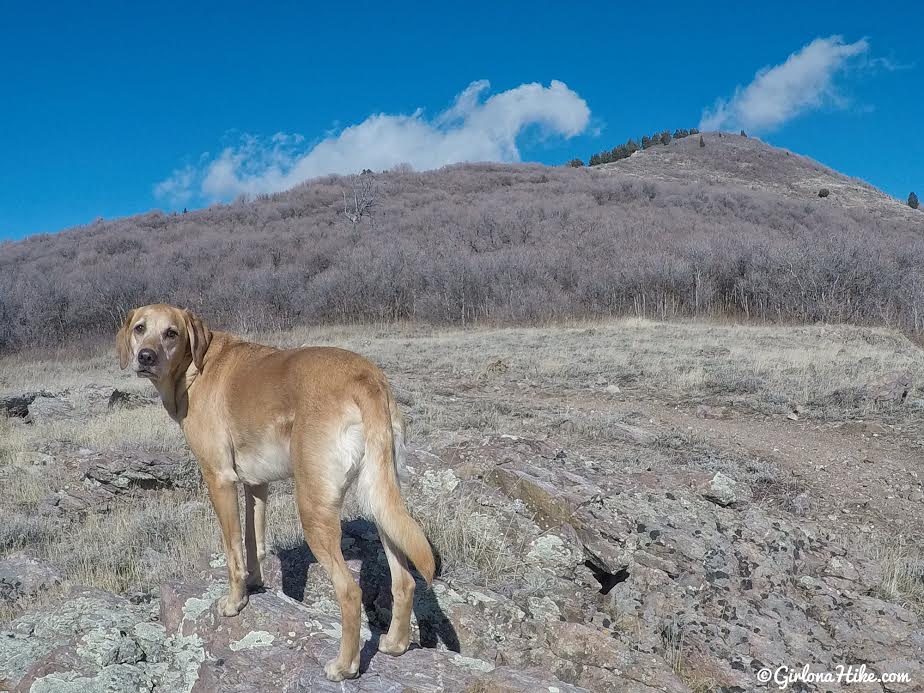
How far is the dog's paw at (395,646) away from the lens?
2.81 meters

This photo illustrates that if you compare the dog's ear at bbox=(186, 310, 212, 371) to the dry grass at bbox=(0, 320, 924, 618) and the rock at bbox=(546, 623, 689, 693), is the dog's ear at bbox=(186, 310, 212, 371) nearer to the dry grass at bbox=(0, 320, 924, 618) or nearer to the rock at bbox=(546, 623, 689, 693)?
the dry grass at bbox=(0, 320, 924, 618)

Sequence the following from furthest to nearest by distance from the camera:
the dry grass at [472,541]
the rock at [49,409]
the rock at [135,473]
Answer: the rock at [49,409] → the rock at [135,473] → the dry grass at [472,541]

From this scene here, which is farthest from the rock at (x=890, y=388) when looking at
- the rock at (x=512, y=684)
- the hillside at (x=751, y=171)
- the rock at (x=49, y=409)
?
the hillside at (x=751, y=171)

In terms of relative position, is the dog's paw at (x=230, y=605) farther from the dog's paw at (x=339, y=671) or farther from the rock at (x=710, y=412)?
the rock at (x=710, y=412)

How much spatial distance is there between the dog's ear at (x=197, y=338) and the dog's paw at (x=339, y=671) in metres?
1.81

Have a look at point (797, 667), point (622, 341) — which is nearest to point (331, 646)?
point (797, 667)

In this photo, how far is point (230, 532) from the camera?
10.6 ft

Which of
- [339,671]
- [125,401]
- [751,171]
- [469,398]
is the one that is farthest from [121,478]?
[751,171]

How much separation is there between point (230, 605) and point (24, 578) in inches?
93.3

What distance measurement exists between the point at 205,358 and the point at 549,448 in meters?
3.22

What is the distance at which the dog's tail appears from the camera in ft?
8.31

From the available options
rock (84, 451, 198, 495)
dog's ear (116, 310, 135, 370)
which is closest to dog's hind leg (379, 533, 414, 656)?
dog's ear (116, 310, 135, 370)

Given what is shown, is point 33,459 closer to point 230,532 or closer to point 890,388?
point 230,532

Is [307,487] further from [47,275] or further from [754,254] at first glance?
[47,275]
